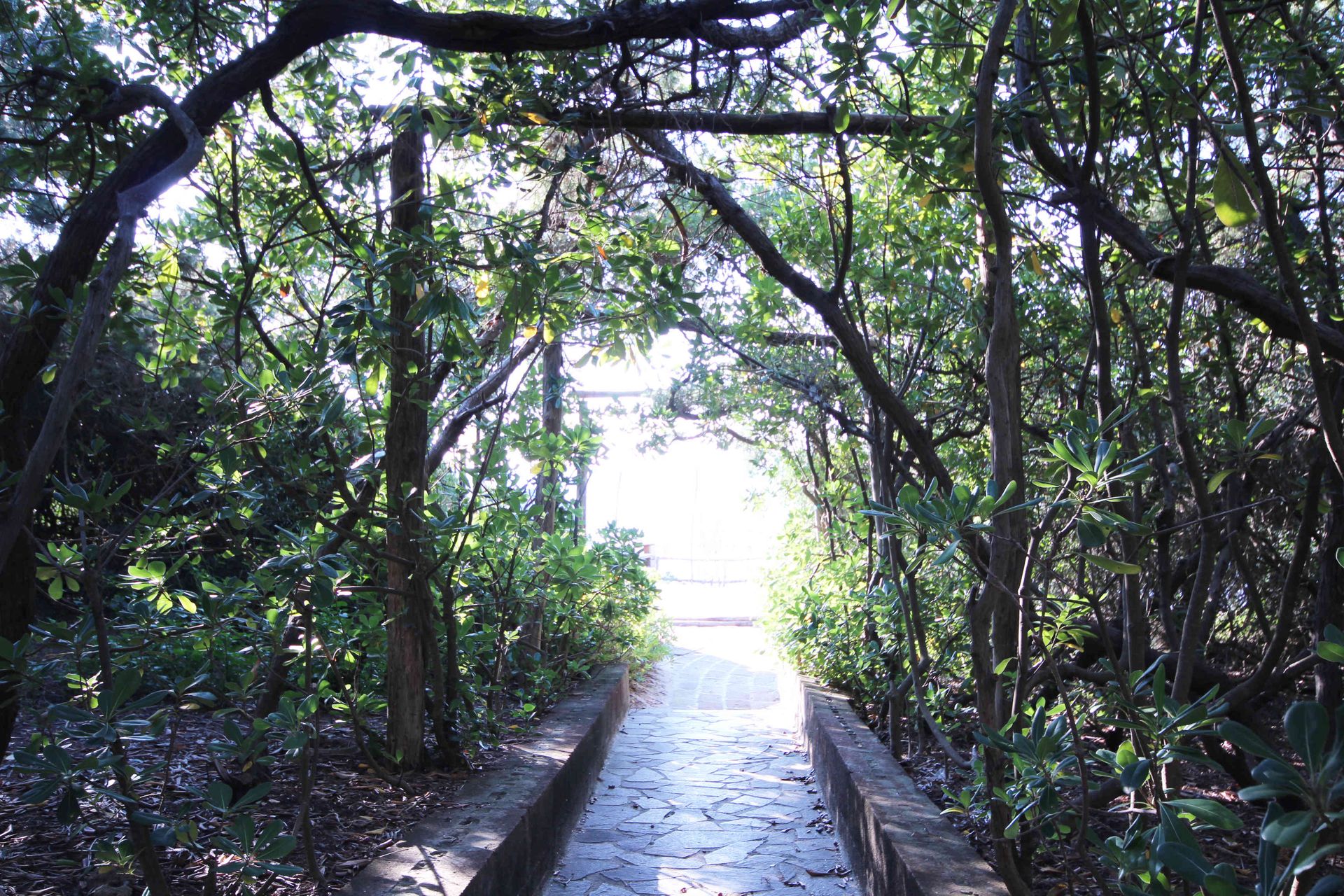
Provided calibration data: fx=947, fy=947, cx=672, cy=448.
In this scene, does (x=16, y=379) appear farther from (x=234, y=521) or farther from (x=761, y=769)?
(x=761, y=769)

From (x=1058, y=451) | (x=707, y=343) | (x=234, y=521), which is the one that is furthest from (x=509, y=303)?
(x=707, y=343)

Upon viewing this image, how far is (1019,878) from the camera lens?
2.69 m

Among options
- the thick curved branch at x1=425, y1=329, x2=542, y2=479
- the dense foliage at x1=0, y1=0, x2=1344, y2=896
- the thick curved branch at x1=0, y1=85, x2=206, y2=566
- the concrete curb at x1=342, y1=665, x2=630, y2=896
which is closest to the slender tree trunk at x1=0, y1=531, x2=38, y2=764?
the dense foliage at x1=0, y1=0, x2=1344, y2=896

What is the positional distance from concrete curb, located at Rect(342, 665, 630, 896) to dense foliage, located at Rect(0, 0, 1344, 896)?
41 cm

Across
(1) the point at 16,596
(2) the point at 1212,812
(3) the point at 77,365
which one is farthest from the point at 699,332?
(2) the point at 1212,812

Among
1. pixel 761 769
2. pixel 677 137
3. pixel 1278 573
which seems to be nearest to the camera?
pixel 1278 573

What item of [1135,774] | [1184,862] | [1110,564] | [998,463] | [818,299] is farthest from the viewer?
[818,299]

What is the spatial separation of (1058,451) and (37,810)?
3504 millimetres

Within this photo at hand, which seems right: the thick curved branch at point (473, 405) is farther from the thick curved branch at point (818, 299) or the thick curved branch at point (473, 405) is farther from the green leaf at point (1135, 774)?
the green leaf at point (1135, 774)

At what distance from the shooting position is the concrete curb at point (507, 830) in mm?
2865

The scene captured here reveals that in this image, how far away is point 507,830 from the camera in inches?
135

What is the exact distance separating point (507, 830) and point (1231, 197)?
9.84ft

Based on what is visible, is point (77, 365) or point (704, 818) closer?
point (77, 365)

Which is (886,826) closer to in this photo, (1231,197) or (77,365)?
(1231,197)
